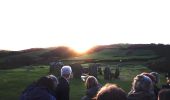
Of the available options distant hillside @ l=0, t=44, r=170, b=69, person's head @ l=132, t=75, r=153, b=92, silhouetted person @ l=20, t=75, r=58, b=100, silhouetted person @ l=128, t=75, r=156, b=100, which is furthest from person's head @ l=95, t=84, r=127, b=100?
distant hillside @ l=0, t=44, r=170, b=69

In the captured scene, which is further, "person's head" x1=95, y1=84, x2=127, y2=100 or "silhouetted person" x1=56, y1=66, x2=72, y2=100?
"silhouetted person" x1=56, y1=66, x2=72, y2=100

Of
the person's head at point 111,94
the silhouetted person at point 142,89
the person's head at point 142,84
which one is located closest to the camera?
the person's head at point 111,94

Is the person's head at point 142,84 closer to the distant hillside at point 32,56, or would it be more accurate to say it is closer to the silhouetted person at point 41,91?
the silhouetted person at point 41,91

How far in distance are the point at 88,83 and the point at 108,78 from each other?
3612cm

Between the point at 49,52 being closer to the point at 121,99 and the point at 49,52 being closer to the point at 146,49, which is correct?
the point at 146,49

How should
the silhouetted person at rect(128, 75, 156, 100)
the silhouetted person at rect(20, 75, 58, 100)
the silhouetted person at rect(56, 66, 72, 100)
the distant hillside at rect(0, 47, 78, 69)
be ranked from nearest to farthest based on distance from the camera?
the silhouetted person at rect(128, 75, 156, 100), the silhouetted person at rect(20, 75, 58, 100), the silhouetted person at rect(56, 66, 72, 100), the distant hillside at rect(0, 47, 78, 69)

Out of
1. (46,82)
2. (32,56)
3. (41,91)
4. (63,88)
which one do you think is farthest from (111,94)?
(32,56)

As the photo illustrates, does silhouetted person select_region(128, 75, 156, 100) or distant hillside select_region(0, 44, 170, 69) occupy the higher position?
distant hillside select_region(0, 44, 170, 69)

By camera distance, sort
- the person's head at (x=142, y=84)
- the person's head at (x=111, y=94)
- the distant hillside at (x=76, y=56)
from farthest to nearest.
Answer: the distant hillside at (x=76, y=56) → the person's head at (x=142, y=84) → the person's head at (x=111, y=94)

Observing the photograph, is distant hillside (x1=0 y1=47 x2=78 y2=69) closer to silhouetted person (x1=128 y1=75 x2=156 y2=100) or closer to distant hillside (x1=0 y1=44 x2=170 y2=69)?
distant hillside (x1=0 y1=44 x2=170 y2=69)

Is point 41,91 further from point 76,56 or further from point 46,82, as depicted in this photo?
point 76,56

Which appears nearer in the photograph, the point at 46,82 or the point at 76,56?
the point at 46,82

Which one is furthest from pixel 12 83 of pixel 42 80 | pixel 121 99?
pixel 121 99

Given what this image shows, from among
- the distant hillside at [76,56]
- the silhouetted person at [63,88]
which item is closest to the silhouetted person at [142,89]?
the silhouetted person at [63,88]
